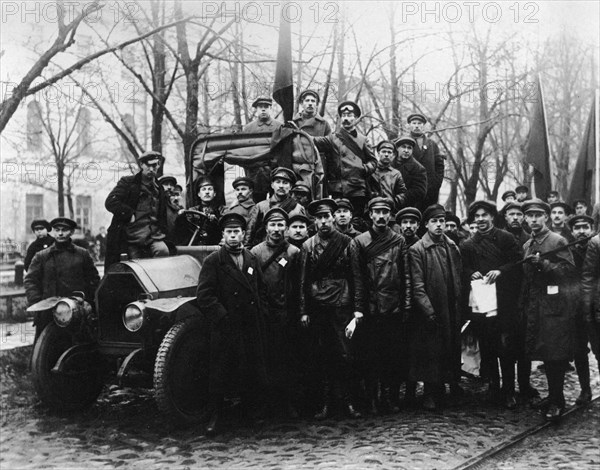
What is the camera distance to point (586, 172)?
11.9m

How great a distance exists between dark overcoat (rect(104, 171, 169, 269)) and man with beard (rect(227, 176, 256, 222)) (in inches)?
33.4

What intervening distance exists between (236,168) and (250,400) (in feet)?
9.93

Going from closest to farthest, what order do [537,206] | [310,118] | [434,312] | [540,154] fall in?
[434,312] → [537,206] → [310,118] → [540,154]

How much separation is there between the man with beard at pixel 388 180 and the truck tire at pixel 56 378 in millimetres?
3881

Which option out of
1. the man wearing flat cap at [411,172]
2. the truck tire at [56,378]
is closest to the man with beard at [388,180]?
the man wearing flat cap at [411,172]

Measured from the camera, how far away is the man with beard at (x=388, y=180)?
855 cm

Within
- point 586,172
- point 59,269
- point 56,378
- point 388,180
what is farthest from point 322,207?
point 586,172

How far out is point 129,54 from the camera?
587 inches

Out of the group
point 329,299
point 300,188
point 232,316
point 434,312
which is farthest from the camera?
point 300,188

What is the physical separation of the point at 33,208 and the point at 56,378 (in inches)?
771

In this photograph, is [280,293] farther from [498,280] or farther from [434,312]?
[498,280]

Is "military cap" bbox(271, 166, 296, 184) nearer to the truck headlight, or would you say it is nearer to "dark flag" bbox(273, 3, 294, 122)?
the truck headlight

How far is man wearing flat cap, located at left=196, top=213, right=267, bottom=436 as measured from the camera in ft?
19.5

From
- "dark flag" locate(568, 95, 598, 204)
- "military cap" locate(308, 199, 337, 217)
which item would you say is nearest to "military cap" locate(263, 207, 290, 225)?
"military cap" locate(308, 199, 337, 217)
